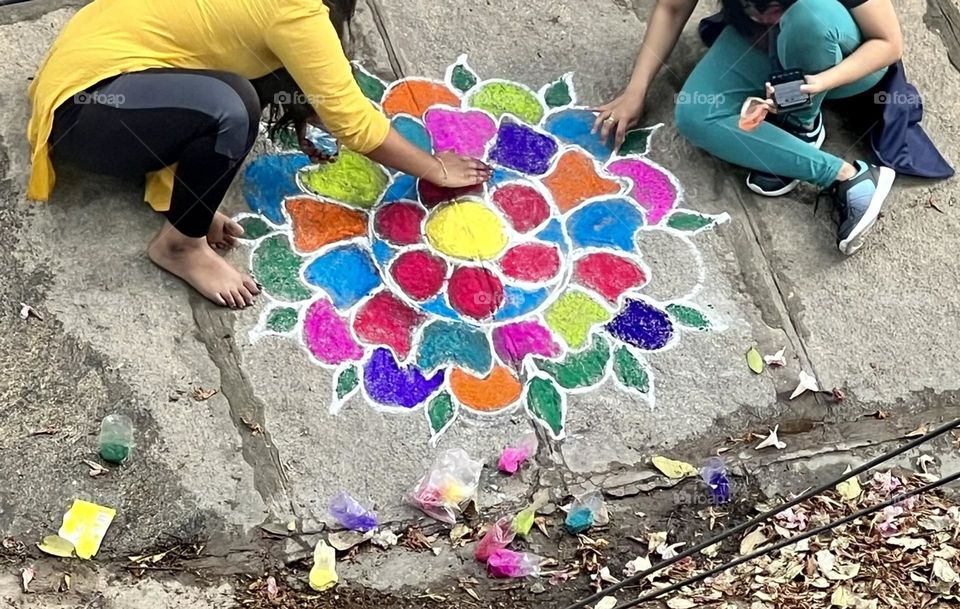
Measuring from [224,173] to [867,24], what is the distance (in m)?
1.81

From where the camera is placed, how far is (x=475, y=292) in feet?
9.66

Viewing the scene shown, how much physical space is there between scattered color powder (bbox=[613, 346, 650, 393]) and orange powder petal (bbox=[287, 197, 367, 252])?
2.62 feet

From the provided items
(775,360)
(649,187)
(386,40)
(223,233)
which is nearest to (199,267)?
(223,233)

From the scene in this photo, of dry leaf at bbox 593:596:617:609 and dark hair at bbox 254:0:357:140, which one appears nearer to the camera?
dry leaf at bbox 593:596:617:609

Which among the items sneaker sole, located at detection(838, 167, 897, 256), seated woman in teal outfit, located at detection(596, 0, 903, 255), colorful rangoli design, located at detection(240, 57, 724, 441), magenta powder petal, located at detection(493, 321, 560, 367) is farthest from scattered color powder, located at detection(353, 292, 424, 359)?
sneaker sole, located at detection(838, 167, 897, 256)

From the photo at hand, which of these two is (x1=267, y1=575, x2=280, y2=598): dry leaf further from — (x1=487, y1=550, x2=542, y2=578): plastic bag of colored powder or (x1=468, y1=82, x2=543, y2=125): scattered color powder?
(x1=468, y1=82, x2=543, y2=125): scattered color powder

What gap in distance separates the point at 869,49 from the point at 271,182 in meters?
1.74

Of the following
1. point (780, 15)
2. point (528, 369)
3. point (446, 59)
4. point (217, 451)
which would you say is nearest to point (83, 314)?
point (217, 451)

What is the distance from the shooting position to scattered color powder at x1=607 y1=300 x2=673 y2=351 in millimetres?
2904

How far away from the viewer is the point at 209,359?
2.74m

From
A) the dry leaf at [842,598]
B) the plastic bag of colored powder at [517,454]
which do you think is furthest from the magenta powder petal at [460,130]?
the dry leaf at [842,598]

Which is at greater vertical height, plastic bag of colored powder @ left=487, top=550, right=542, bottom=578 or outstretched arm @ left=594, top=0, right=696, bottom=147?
outstretched arm @ left=594, top=0, right=696, bottom=147

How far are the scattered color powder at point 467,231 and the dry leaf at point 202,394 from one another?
0.75m

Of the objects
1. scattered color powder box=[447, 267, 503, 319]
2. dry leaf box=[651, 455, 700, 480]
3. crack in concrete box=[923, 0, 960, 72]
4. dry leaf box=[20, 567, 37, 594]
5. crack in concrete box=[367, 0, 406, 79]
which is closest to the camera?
dry leaf box=[20, 567, 37, 594]
